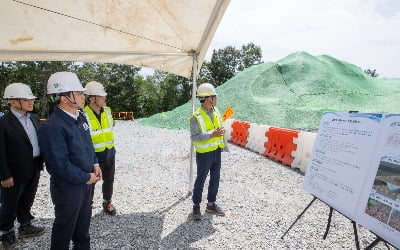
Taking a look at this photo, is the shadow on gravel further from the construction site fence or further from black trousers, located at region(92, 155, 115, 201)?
the construction site fence

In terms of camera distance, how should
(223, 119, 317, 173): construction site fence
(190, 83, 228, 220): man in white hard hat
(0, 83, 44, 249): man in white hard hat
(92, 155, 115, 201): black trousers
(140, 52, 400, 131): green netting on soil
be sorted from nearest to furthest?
(0, 83, 44, 249): man in white hard hat
(190, 83, 228, 220): man in white hard hat
(92, 155, 115, 201): black trousers
(223, 119, 317, 173): construction site fence
(140, 52, 400, 131): green netting on soil

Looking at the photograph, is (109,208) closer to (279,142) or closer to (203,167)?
(203,167)

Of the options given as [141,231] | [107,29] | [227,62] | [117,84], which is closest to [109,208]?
[141,231]

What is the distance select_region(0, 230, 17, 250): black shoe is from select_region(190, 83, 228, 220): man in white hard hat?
8.77 ft

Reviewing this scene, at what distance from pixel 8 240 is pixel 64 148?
2.14 m

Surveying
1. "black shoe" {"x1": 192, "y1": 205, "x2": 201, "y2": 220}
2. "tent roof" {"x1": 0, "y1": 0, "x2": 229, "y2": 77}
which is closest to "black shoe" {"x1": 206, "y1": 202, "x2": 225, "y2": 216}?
"black shoe" {"x1": 192, "y1": 205, "x2": 201, "y2": 220}

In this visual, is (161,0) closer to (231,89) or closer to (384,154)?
(384,154)

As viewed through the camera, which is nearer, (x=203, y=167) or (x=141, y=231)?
(x=141, y=231)

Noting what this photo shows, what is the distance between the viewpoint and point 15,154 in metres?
4.05

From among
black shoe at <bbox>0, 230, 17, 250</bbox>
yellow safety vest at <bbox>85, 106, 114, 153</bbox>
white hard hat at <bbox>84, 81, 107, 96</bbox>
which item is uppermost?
white hard hat at <bbox>84, 81, 107, 96</bbox>

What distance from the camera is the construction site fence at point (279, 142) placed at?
26.4 feet

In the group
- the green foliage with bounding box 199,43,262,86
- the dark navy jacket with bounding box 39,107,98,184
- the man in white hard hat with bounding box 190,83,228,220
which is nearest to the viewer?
the dark navy jacket with bounding box 39,107,98,184

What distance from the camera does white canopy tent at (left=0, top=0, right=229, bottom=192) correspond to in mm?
3725

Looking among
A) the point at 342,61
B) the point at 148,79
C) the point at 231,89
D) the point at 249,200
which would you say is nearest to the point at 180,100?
the point at 148,79
